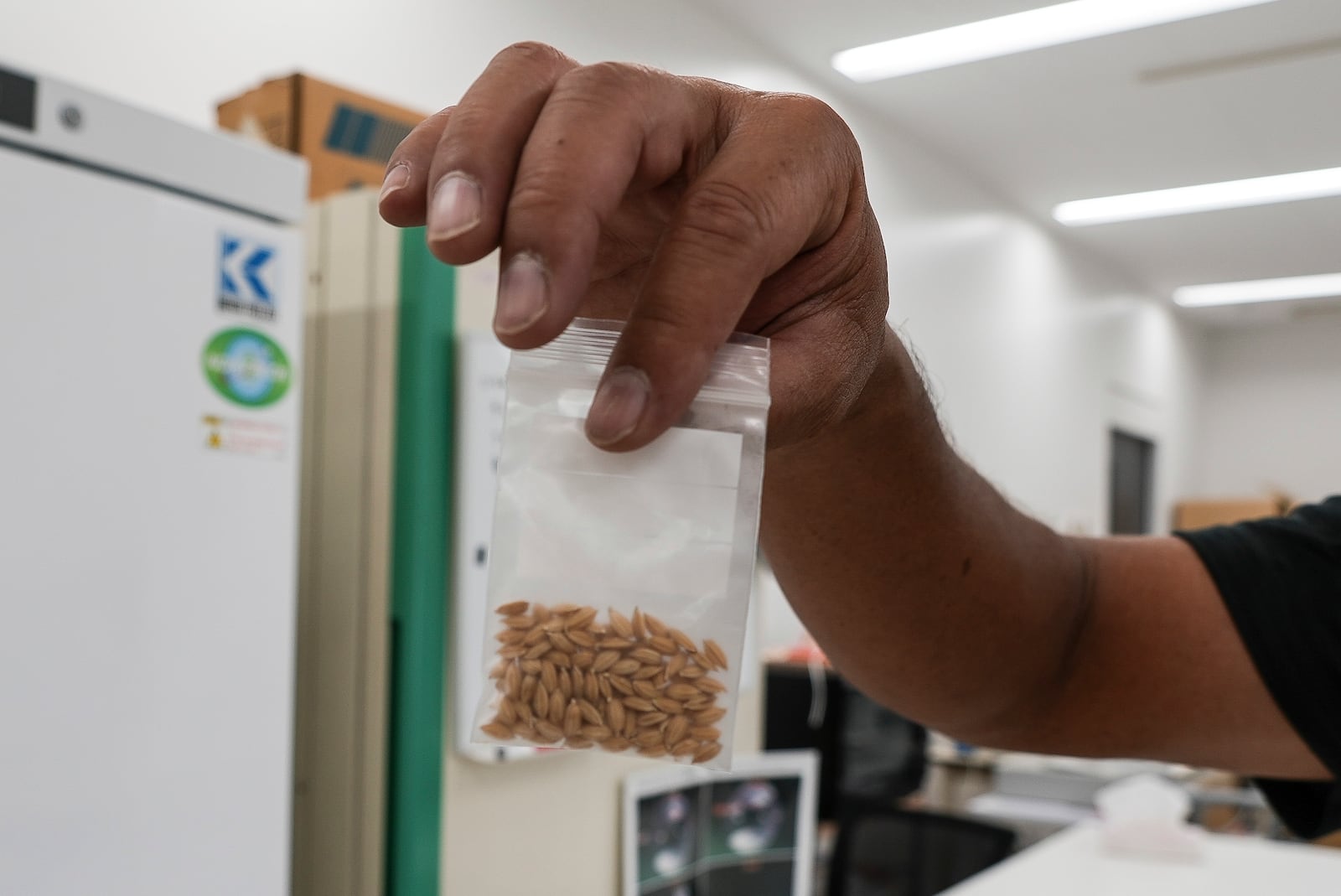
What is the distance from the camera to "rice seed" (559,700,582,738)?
0.35 metres

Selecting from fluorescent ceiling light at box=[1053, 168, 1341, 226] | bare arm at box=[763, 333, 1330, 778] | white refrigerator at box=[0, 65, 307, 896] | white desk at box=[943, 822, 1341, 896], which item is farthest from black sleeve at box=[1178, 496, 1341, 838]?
white desk at box=[943, 822, 1341, 896]

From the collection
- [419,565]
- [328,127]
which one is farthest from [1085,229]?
[328,127]

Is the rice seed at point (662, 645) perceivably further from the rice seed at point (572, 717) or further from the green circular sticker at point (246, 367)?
the green circular sticker at point (246, 367)

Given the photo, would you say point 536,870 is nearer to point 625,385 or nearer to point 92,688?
point 92,688

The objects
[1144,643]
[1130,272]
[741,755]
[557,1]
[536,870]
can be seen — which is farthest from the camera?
[741,755]

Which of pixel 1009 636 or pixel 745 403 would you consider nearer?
pixel 745 403

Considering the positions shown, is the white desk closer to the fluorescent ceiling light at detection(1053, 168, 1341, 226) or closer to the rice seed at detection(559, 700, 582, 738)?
the fluorescent ceiling light at detection(1053, 168, 1341, 226)

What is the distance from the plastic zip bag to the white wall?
0.38 metres

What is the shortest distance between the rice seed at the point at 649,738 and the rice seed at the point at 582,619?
42 millimetres

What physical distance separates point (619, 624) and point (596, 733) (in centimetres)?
4

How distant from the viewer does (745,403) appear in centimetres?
33

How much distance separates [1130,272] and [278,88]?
3.80 feet

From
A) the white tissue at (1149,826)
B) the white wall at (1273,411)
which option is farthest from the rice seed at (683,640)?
the white tissue at (1149,826)

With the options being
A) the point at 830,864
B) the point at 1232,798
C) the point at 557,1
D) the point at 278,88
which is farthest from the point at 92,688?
the point at 1232,798
